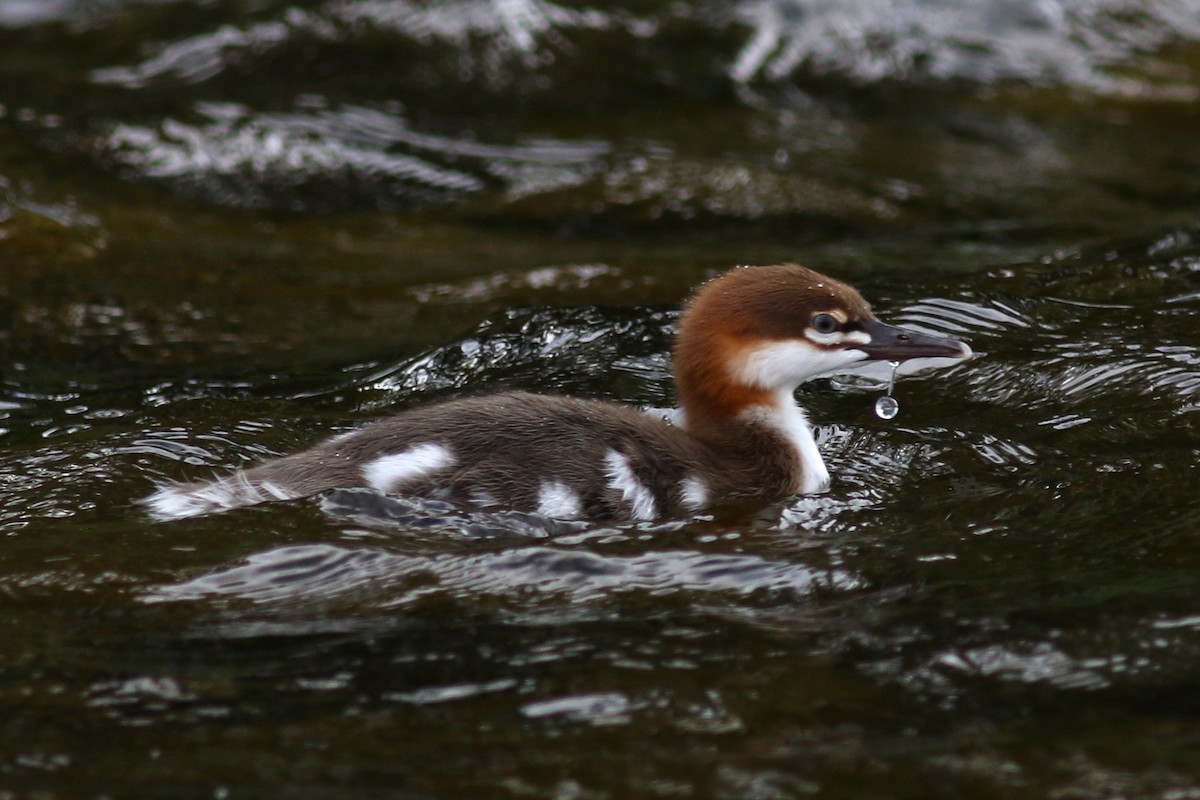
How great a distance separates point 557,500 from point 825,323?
138cm

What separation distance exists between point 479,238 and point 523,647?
6271 millimetres

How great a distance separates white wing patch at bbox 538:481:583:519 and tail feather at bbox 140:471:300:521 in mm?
886

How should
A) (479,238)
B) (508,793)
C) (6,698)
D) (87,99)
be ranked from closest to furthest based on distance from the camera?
(508,793) → (6,698) → (479,238) → (87,99)

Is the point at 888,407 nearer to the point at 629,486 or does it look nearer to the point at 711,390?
the point at 711,390

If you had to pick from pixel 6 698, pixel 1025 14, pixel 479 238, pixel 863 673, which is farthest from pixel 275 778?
pixel 1025 14

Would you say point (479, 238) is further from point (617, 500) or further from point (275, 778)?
point (275, 778)

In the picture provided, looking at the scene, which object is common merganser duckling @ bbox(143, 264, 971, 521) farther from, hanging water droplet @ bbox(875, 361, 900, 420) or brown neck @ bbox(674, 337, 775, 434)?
hanging water droplet @ bbox(875, 361, 900, 420)

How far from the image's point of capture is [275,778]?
4.26 m

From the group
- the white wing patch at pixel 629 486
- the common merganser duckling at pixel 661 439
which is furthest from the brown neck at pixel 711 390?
the white wing patch at pixel 629 486

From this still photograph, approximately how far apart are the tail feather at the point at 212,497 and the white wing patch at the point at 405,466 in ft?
0.93

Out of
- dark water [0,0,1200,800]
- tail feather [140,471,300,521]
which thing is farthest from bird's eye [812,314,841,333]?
tail feather [140,471,300,521]

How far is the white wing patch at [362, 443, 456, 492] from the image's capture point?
5785 mm

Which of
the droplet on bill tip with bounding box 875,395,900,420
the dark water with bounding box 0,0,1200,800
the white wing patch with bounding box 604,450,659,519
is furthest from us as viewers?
the droplet on bill tip with bounding box 875,395,900,420

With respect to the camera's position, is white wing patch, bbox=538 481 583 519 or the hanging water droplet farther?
the hanging water droplet
